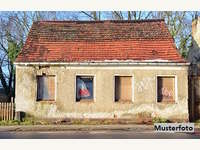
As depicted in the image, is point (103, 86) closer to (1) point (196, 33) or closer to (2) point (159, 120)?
(2) point (159, 120)

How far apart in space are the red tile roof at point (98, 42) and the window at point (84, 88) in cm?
91

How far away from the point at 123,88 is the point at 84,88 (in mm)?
1864

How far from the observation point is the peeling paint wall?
17.5 metres

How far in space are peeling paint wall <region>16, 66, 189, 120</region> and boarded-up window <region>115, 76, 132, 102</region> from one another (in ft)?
0.82

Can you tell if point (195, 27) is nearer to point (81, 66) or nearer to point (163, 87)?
point (163, 87)

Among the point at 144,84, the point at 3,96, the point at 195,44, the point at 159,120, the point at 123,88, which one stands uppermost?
the point at 195,44

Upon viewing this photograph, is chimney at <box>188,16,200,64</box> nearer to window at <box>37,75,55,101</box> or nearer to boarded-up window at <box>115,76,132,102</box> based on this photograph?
boarded-up window at <box>115,76,132,102</box>

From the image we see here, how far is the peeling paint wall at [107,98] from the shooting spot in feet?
57.3

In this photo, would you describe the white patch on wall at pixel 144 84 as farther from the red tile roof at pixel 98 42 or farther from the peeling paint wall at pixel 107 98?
the red tile roof at pixel 98 42

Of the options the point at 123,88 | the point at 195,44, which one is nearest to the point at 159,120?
the point at 123,88

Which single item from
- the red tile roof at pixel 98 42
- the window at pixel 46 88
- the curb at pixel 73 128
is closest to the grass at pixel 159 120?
the curb at pixel 73 128

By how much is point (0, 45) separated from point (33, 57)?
1150 centimetres

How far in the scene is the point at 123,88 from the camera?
17.7m

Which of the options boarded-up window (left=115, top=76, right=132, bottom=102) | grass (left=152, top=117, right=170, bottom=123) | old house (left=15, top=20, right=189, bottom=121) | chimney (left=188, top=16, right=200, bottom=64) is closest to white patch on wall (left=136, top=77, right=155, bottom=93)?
old house (left=15, top=20, right=189, bottom=121)
